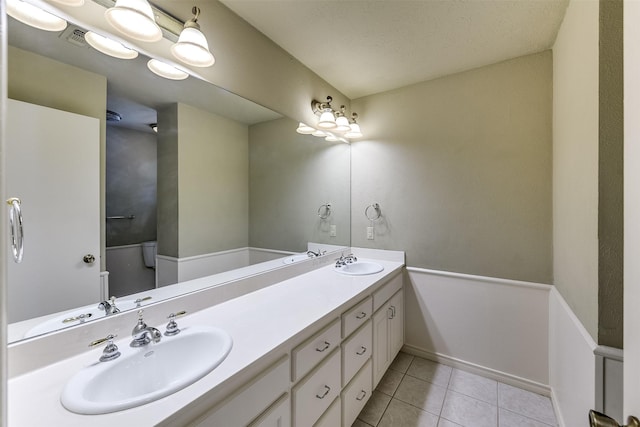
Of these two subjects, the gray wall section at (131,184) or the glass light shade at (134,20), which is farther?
the gray wall section at (131,184)

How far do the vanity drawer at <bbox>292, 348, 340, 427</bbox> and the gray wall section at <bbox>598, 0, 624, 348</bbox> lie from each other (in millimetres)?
1124

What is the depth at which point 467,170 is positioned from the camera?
2.07 metres

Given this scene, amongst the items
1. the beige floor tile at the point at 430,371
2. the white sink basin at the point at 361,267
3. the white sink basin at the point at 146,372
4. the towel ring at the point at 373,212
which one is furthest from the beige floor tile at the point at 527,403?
the white sink basin at the point at 146,372

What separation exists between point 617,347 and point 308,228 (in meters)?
1.78

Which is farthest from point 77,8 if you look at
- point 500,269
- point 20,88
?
point 500,269

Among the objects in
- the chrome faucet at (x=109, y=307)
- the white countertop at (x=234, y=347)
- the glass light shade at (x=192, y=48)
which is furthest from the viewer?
the glass light shade at (x=192, y=48)

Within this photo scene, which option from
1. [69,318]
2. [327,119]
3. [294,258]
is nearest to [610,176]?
[327,119]

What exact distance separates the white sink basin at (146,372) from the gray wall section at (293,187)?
2.46 feet

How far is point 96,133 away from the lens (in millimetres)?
1015

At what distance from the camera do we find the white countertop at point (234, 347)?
2.16 ft

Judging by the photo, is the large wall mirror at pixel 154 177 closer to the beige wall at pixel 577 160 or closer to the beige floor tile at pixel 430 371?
the beige floor tile at pixel 430 371

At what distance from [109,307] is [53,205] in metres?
0.44

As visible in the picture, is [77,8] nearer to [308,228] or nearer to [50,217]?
[50,217]

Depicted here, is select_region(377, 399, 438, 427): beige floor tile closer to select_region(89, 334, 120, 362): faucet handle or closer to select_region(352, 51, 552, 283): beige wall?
select_region(352, 51, 552, 283): beige wall
